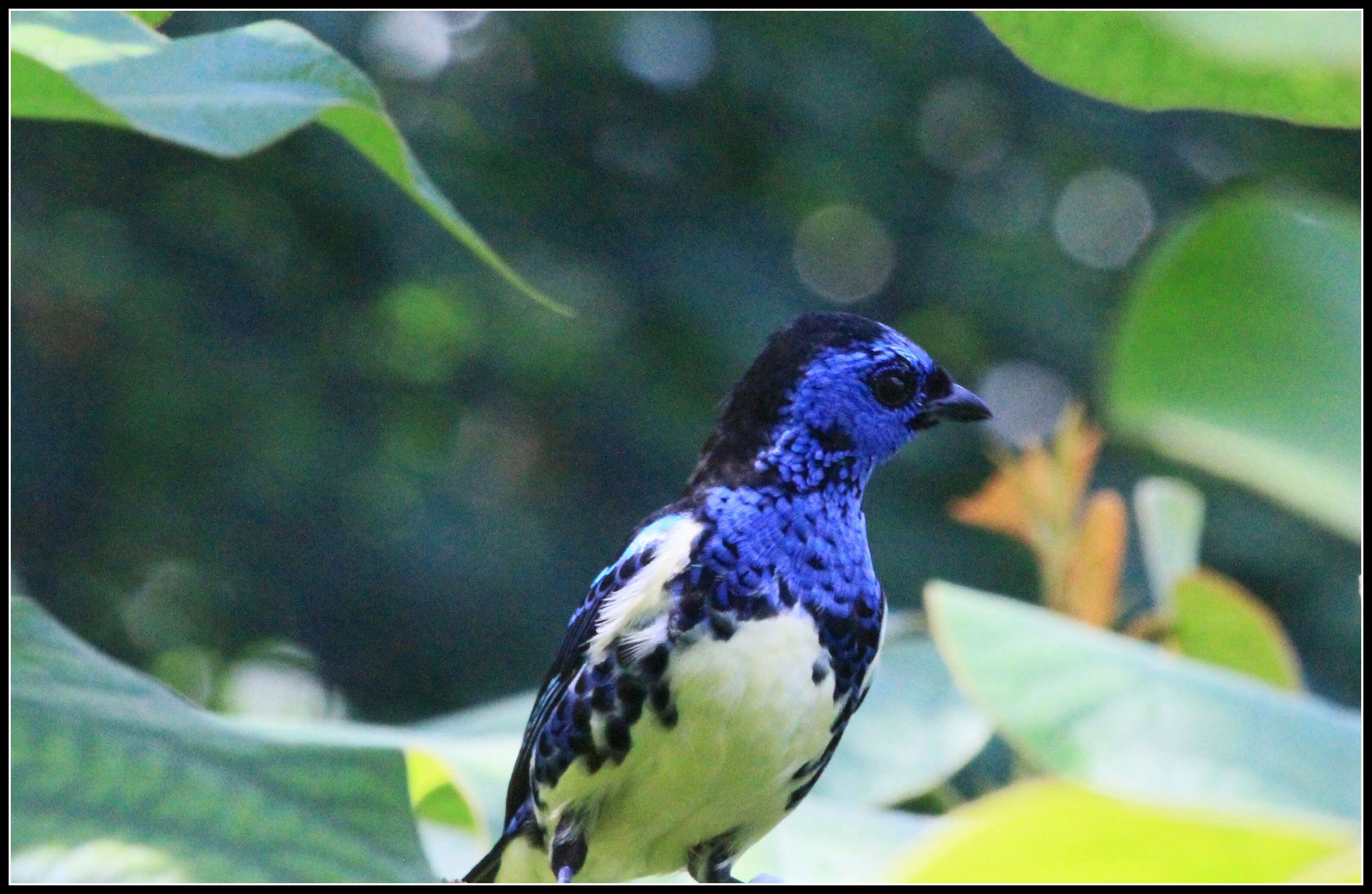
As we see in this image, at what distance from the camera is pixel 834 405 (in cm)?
163

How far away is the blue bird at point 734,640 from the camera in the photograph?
1.48m

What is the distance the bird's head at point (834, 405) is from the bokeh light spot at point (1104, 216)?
432 centimetres

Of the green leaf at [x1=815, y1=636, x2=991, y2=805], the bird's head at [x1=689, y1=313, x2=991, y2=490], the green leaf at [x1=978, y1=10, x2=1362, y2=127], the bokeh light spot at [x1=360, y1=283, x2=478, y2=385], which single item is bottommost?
the bokeh light spot at [x1=360, y1=283, x2=478, y2=385]

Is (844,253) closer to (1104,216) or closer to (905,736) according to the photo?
(1104,216)

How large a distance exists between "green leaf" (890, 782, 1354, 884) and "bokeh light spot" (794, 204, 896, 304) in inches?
182

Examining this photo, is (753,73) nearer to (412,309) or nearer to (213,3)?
(412,309)

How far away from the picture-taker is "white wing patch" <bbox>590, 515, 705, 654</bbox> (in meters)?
1.50

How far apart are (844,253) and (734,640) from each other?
4224mm

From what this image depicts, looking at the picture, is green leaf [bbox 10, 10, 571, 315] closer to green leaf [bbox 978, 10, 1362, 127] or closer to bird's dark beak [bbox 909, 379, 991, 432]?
green leaf [bbox 978, 10, 1362, 127]

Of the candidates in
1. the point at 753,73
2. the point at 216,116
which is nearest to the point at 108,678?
the point at 216,116

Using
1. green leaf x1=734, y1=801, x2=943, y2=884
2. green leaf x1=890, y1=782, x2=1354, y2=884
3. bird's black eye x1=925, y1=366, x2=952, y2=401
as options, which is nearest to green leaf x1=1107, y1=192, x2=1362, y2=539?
green leaf x1=890, y1=782, x2=1354, y2=884

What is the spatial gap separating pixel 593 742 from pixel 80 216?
13.7 feet

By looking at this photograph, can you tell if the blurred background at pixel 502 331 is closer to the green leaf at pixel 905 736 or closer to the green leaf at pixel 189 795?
the green leaf at pixel 905 736

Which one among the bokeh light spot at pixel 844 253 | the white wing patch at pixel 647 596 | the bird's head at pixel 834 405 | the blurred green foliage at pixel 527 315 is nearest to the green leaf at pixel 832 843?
the white wing patch at pixel 647 596
